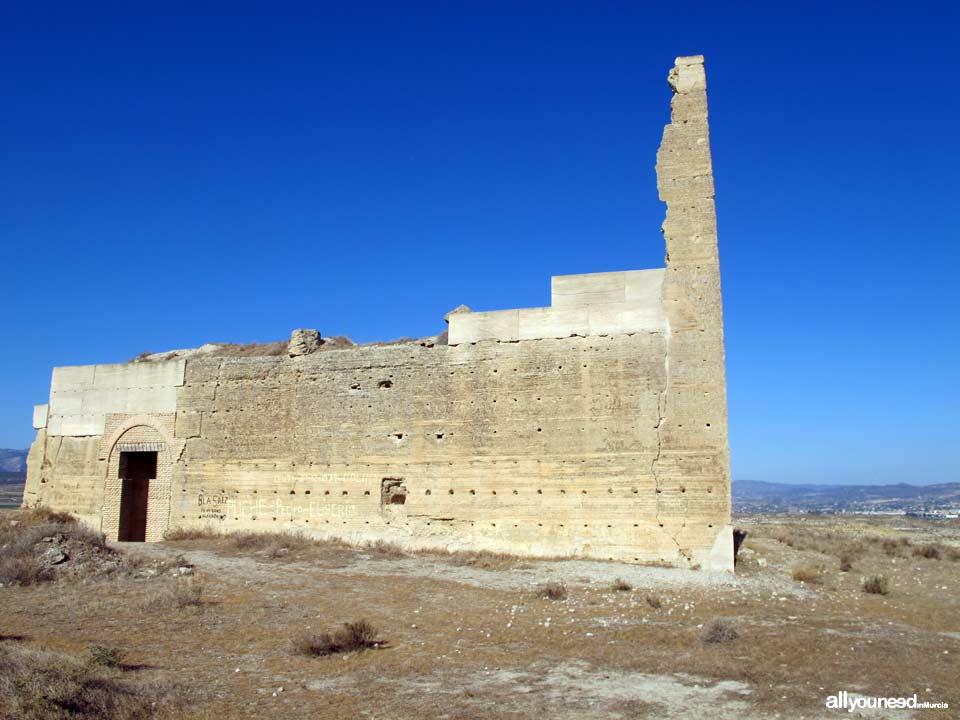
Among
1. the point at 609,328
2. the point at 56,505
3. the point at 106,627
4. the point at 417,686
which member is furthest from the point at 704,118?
the point at 56,505

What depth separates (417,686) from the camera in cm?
657

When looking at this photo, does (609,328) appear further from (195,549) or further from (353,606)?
(195,549)

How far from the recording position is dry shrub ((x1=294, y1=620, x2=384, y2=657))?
7.60m

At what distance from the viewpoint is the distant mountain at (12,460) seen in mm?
147750

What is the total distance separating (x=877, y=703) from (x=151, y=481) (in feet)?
53.4

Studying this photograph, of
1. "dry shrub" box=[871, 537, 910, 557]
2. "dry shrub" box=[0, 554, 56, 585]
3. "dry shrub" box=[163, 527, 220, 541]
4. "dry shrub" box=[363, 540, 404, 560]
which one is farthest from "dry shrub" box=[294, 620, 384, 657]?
"dry shrub" box=[871, 537, 910, 557]

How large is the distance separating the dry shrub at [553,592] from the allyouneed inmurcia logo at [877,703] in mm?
5017

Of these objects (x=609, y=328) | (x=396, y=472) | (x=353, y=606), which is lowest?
(x=353, y=606)

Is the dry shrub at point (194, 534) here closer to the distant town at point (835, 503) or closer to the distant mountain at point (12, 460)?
the distant town at point (835, 503)

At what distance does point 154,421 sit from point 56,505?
11.7 ft

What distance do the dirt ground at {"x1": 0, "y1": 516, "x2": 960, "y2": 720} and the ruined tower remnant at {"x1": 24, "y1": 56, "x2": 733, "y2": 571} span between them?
3.39ft

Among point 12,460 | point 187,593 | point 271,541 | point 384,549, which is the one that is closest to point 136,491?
point 271,541

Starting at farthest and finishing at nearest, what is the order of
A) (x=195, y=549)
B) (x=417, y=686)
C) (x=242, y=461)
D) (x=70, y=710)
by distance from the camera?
(x=242, y=461) < (x=195, y=549) < (x=417, y=686) < (x=70, y=710)

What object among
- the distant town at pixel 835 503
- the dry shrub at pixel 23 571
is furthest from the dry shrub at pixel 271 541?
the distant town at pixel 835 503
